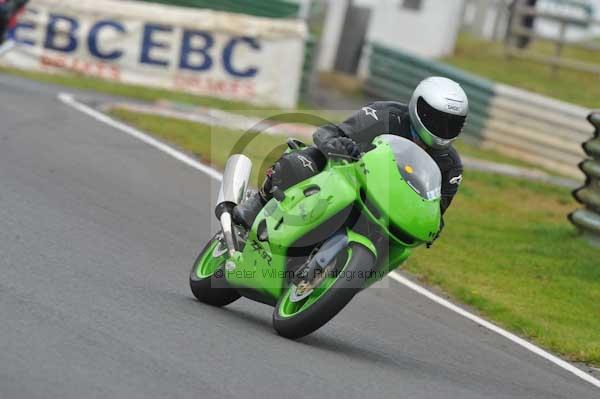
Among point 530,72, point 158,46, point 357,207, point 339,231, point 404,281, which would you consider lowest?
point 530,72

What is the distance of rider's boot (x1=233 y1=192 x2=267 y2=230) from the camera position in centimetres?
776

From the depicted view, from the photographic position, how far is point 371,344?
7.74 meters

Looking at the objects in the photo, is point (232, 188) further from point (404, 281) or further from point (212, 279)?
point (404, 281)

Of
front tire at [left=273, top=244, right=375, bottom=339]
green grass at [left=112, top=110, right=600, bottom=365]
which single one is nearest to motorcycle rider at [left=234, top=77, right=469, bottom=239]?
front tire at [left=273, top=244, right=375, bottom=339]

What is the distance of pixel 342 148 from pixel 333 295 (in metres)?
0.86

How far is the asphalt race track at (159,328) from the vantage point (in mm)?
5723

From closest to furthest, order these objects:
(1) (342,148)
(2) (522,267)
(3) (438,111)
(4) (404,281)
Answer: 1. (1) (342,148)
2. (3) (438,111)
3. (4) (404,281)
4. (2) (522,267)

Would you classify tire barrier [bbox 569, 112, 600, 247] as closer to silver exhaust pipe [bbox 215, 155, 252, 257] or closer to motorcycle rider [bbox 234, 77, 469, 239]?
motorcycle rider [bbox 234, 77, 469, 239]

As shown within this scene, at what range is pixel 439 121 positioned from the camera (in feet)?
24.0

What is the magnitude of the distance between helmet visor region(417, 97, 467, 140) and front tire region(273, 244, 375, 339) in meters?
0.92

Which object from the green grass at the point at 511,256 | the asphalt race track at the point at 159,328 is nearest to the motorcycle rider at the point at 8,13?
the green grass at the point at 511,256

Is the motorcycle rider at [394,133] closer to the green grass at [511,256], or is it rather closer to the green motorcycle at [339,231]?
the green motorcycle at [339,231]

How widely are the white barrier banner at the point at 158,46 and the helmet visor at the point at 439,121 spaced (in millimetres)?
13454

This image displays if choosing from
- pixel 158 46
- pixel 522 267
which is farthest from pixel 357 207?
pixel 158 46
